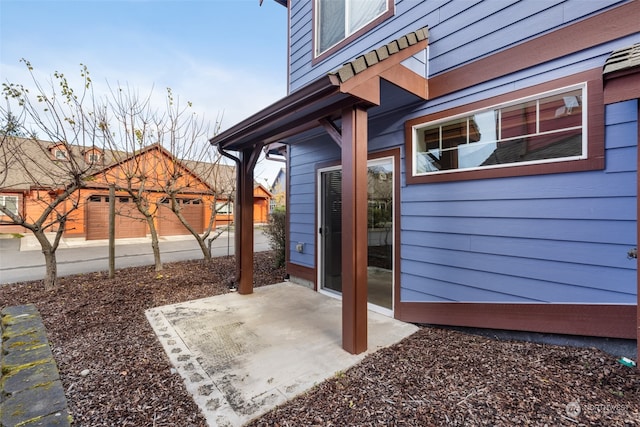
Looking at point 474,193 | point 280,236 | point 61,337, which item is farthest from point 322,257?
point 61,337

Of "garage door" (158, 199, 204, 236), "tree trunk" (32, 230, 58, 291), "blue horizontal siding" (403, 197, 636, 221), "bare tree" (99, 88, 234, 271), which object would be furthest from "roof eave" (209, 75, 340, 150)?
"garage door" (158, 199, 204, 236)

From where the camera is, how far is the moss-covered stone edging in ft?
6.20

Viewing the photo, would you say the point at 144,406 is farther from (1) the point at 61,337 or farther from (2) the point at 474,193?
(2) the point at 474,193

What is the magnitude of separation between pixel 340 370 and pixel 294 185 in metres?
3.77

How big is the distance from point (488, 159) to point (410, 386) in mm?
2287

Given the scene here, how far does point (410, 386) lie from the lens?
215 cm

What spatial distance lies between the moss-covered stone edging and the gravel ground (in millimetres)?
80

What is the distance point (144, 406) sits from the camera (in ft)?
6.55

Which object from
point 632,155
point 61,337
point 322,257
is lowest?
point 61,337

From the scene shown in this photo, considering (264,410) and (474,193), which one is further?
(474,193)

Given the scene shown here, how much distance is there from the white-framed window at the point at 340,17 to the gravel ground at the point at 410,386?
4317mm

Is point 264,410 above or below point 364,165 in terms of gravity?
below

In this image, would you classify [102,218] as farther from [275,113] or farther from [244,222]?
[275,113]

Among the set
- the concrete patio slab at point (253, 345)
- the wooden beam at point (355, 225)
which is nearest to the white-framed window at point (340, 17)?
the wooden beam at point (355, 225)
